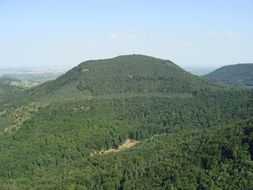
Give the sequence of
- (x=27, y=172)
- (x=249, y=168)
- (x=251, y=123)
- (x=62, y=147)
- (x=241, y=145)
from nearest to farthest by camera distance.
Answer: (x=249, y=168) → (x=241, y=145) → (x=251, y=123) → (x=27, y=172) → (x=62, y=147)

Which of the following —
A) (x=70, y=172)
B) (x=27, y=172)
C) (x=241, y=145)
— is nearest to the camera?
(x=241, y=145)

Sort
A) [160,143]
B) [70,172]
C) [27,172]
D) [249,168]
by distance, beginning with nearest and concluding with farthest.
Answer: [249,168]
[70,172]
[27,172]
[160,143]

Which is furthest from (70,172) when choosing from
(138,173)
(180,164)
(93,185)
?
(180,164)

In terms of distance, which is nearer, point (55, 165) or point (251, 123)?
point (251, 123)

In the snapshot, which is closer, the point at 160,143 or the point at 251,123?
the point at 251,123

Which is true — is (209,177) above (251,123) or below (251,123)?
below

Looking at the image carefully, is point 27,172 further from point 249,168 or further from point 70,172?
point 249,168

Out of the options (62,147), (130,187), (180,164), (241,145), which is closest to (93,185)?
(130,187)

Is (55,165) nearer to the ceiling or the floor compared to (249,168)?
nearer to the floor

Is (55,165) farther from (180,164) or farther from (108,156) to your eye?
Answer: (180,164)
